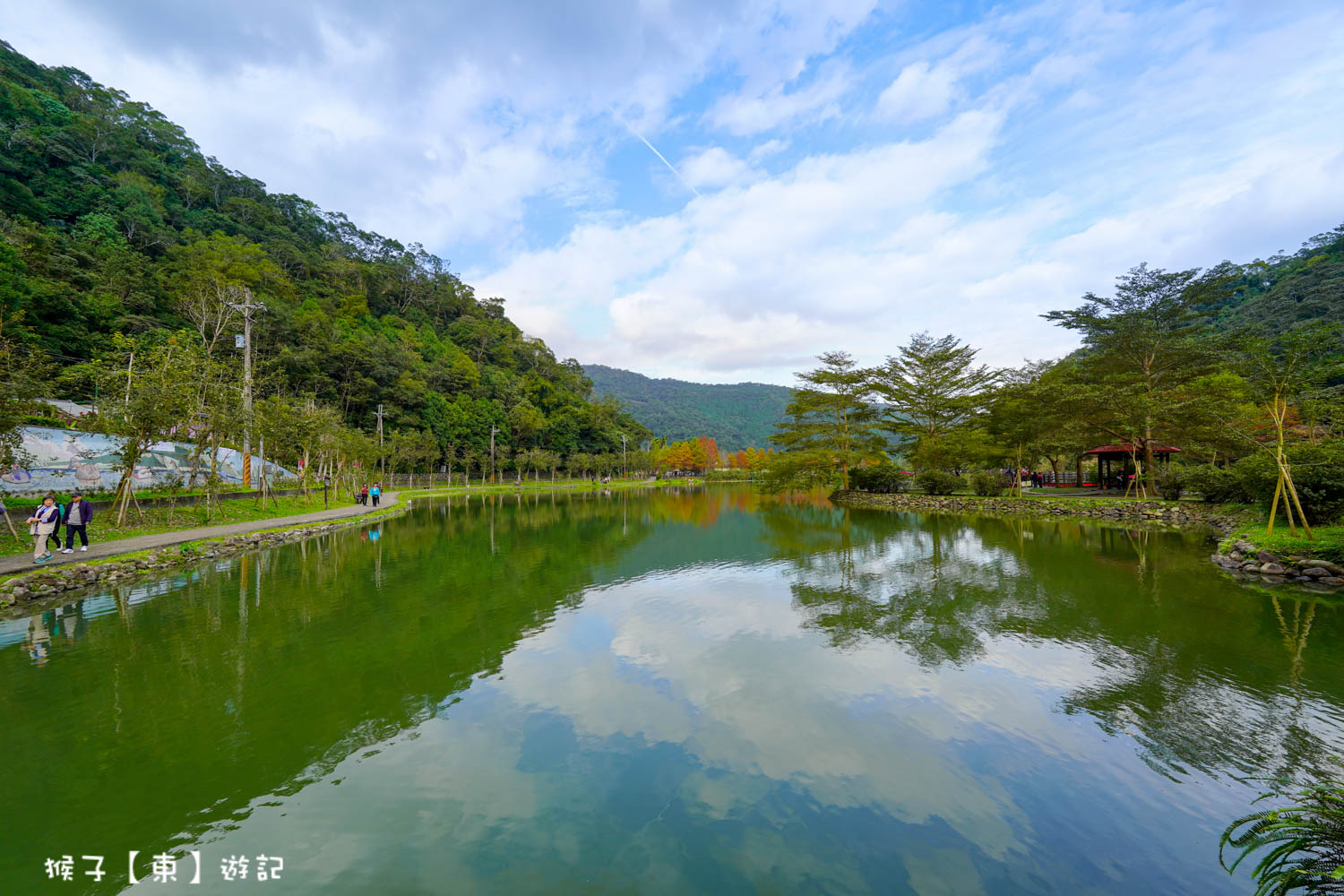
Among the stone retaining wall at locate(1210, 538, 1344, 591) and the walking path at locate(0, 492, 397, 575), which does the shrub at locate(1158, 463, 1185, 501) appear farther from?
the walking path at locate(0, 492, 397, 575)

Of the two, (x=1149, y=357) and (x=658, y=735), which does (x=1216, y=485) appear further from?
(x=658, y=735)

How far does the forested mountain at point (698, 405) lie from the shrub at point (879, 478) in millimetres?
82181

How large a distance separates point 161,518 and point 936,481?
3400 cm

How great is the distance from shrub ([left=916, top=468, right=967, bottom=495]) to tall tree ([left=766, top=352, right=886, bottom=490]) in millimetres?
3059

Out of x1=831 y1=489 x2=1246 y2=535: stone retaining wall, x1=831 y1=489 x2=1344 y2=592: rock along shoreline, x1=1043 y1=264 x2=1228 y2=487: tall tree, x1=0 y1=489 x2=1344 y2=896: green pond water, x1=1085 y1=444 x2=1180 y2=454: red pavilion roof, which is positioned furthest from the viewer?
x1=1085 y1=444 x2=1180 y2=454: red pavilion roof

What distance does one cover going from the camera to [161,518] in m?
14.9

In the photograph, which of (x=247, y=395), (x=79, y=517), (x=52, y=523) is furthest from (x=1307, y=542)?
(x=247, y=395)

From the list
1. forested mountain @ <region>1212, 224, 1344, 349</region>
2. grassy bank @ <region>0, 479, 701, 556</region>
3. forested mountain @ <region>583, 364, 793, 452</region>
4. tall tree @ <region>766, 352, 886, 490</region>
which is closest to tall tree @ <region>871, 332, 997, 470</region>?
tall tree @ <region>766, 352, 886, 490</region>

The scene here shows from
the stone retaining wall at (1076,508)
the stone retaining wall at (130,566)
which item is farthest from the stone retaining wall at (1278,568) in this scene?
the stone retaining wall at (130,566)

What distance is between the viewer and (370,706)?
196 inches

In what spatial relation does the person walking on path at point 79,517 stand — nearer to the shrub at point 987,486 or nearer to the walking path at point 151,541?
the walking path at point 151,541

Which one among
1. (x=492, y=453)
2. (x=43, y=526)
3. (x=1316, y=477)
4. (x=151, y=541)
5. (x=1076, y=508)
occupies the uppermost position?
(x=492, y=453)

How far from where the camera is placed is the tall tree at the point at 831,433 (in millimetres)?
31797

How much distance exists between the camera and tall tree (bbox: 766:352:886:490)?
31797mm
